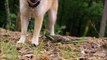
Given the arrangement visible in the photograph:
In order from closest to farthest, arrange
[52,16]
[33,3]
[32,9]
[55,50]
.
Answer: [55,50], [33,3], [32,9], [52,16]

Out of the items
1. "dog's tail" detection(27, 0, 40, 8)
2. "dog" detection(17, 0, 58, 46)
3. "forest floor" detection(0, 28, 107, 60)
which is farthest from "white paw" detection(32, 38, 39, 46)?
"dog's tail" detection(27, 0, 40, 8)

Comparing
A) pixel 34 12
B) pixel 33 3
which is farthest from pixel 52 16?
pixel 33 3

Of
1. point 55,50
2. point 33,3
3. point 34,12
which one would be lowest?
point 55,50

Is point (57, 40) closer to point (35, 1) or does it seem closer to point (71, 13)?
point (35, 1)

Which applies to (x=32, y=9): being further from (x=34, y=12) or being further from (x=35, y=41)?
(x=35, y=41)

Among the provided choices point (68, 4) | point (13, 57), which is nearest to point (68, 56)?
point (13, 57)

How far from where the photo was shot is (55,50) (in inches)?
274

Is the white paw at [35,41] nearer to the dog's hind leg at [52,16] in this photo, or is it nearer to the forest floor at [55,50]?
the forest floor at [55,50]

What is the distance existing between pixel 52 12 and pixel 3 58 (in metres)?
4.16

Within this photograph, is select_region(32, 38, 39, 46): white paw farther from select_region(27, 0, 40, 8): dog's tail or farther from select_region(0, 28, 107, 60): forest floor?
select_region(27, 0, 40, 8): dog's tail

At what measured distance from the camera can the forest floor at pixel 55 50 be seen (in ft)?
20.3

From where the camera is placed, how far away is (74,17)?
137ft

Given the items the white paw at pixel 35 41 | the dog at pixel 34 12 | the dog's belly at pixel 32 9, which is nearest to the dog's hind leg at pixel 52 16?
the dog at pixel 34 12

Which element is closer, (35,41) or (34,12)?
(35,41)
